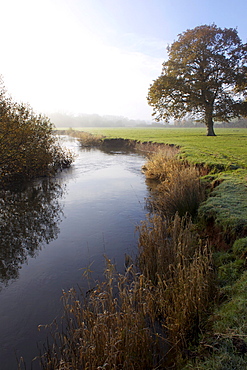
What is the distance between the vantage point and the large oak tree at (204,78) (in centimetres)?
2975

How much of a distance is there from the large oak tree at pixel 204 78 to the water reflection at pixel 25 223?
22998 mm

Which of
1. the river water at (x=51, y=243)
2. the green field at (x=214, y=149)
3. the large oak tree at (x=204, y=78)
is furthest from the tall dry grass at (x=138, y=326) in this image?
the large oak tree at (x=204, y=78)

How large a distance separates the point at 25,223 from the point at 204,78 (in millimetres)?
29279

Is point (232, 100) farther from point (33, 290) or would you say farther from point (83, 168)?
point (33, 290)

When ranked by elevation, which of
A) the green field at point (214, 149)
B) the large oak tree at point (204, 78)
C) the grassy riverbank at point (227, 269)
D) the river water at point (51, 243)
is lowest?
the river water at point (51, 243)

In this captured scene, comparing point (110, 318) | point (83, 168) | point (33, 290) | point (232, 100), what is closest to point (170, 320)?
point (110, 318)

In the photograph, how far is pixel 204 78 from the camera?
31047 mm

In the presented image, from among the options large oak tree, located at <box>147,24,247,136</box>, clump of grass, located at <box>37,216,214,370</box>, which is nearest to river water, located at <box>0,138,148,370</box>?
clump of grass, located at <box>37,216,214,370</box>

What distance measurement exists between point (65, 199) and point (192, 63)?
89.6 feet

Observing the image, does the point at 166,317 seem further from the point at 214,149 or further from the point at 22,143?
the point at 214,149

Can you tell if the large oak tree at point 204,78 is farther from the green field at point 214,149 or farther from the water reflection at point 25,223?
the water reflection at point 25,223

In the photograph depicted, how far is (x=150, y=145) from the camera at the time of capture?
27688 millimetres

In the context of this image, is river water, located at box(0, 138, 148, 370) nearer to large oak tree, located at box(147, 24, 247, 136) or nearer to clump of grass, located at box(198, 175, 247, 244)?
clump of grass, located at box(198, 175, 247, 244)

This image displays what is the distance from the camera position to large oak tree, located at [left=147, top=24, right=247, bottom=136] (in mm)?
29750
